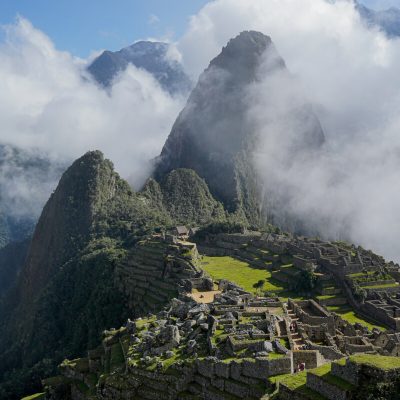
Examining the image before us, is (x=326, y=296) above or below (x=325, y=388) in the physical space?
above

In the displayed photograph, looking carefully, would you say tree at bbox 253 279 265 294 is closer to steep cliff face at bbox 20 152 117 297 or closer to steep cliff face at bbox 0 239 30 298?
steep cliff face at bbox 20 152 117 297

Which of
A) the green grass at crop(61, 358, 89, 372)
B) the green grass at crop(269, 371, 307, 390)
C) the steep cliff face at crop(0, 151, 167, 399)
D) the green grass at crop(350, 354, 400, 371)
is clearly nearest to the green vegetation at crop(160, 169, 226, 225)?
the steep cliff face at crop(0, 151, 167, 399)

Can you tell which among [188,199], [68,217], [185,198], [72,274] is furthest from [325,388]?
[185,198]

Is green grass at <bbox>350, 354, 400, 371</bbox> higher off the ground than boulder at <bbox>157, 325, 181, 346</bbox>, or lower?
lower

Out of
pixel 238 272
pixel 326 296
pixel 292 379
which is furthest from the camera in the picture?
pixel 238 272

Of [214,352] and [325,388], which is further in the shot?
[214,352]

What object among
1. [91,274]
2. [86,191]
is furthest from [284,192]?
[91,274]

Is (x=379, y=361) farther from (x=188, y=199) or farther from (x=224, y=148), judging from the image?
(x=224, y=148)

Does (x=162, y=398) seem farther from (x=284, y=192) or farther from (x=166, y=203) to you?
(x=284, y=192)
